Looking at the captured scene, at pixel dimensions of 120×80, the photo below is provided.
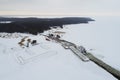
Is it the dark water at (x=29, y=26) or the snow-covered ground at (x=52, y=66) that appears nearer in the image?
the snow-covered ground at (x=52, y=66)

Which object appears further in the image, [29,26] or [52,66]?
[29,26]

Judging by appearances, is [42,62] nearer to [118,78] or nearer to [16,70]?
[16,70]

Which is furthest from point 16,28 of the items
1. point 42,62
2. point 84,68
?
point 84,68

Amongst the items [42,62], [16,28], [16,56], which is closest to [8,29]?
[16,28]

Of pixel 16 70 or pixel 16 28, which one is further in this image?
pixel 16 28

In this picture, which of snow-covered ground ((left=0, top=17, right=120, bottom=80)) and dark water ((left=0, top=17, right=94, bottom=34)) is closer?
snow-covered ground ((left=0, top=17, right=120, bottom=80))

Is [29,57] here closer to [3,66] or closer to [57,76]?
[3,66]

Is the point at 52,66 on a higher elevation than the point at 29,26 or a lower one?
higher

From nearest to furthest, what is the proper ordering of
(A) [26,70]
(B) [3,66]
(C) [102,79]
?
(C) [102,79] < (A) [26,70] < (B) [3,66]

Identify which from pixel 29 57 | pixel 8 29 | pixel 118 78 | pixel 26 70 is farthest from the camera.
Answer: pixel 8 29
